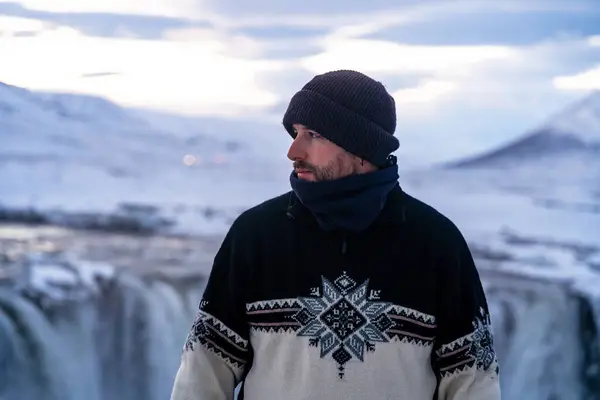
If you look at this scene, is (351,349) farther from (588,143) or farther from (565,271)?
(588,143)

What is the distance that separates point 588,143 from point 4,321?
1632 millimetres

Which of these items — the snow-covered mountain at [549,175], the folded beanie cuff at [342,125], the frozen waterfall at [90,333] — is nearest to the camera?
the folded beanie cuff at [342,125]

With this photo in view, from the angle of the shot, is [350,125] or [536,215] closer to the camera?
[350,125]

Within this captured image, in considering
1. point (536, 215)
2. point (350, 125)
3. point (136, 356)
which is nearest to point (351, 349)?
point (350, 125)

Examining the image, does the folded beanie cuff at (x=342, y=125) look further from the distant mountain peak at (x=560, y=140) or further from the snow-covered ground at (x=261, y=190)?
the distant mountain peak at (x=560, y=140)

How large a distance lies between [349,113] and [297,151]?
0.10 metres

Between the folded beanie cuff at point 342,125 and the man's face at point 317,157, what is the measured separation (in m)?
0.02

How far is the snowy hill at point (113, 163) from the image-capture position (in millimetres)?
1838

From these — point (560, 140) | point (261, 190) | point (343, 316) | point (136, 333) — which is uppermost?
point (560, 140)

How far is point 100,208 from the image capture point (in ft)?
6.11

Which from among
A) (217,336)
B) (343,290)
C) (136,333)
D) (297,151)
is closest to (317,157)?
(297,151)

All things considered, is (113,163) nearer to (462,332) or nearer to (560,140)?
(462,332)

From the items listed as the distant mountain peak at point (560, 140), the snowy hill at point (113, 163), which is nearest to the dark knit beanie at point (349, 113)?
the snowy hill at point (113, 163)

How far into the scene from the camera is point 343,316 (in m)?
1.15
